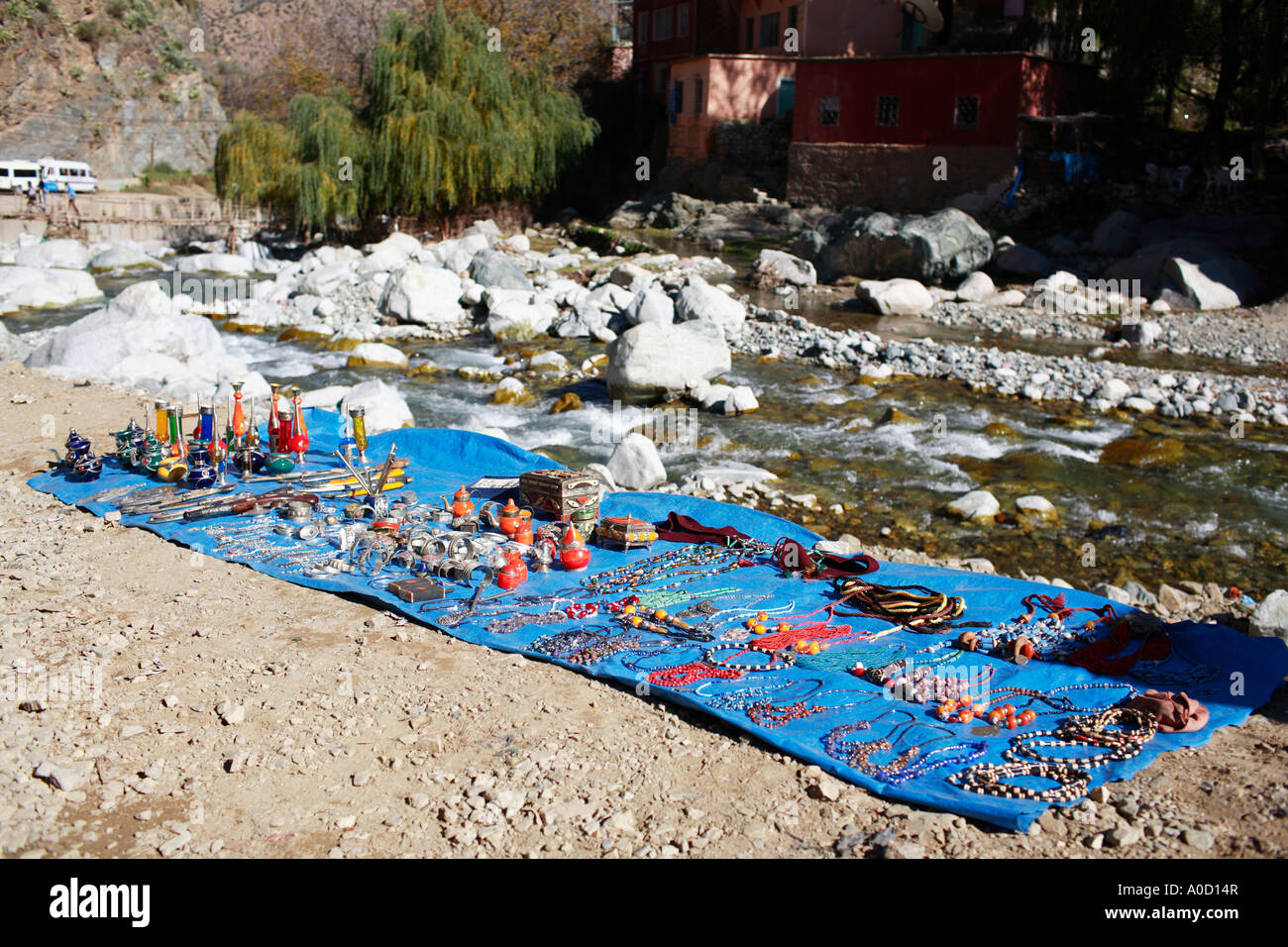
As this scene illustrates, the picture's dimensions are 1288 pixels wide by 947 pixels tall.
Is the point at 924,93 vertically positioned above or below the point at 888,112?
above

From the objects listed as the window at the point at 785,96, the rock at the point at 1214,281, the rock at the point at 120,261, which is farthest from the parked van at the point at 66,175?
the rock at the point at 1214,281

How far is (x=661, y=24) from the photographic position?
36625 millimetres

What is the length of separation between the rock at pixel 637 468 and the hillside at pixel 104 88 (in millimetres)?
36734

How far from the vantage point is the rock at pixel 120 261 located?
73.9ft

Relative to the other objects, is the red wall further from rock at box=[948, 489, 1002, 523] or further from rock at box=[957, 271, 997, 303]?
rock at box=[948, 489, 1002, 523]

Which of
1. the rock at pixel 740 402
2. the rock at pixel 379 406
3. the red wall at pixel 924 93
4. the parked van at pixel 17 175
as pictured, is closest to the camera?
the rock at pixel 379 406

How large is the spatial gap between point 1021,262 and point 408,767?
19.3 meters

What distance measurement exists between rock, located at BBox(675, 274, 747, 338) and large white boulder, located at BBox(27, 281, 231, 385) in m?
6.45

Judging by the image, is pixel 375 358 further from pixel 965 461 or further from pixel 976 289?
pixel 976 289

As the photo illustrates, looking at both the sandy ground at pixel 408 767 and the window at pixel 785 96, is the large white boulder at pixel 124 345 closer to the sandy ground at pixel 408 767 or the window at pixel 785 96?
the sandy ground at pixel 408 767

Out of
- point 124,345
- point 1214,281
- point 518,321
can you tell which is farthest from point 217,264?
point 1214,281

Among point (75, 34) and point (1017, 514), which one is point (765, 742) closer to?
point (1017, 514)

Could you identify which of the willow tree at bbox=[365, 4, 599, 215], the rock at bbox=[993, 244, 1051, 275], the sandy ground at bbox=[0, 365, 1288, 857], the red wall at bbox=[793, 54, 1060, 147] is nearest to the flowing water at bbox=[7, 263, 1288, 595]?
the sandy ground at bbox=[0, 365, 1288, 857]

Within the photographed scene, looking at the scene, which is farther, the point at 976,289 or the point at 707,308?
the point at 976,289
